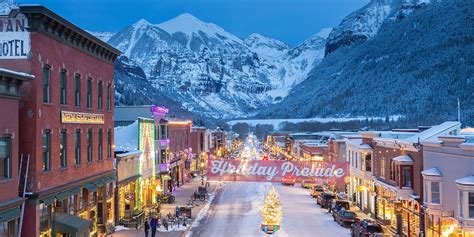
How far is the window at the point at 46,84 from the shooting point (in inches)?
1115

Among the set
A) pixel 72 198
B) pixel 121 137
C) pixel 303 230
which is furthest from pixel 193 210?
pixel 72 198

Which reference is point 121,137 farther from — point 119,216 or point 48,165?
point 48,165

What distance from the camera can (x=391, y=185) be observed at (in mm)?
44094

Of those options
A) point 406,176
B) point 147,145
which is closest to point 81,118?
point 406,176

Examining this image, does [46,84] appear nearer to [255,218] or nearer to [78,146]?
[78,146]

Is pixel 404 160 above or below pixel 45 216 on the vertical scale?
above

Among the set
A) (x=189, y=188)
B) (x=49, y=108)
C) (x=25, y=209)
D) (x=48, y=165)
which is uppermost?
(x=49, y=108)

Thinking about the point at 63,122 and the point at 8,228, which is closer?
the point at 8,228

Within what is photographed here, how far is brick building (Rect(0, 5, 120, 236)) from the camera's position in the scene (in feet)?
87.7

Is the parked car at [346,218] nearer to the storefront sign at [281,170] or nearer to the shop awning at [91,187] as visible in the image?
the storefront sign at [281,170]

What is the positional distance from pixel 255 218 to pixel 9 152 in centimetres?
2841

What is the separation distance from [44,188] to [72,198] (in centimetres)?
486

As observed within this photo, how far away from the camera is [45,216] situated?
1112 inches

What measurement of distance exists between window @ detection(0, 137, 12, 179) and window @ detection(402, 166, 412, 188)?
25793mm
